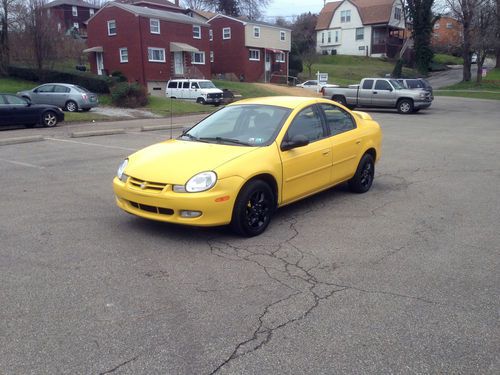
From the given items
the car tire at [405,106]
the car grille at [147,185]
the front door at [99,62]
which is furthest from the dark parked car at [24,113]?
the front door at [99,62]

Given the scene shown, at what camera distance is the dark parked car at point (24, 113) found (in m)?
17.7

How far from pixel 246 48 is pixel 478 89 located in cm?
2231

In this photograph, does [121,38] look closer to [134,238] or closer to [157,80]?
[157,80]

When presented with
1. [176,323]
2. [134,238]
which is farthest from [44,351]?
[134,238]

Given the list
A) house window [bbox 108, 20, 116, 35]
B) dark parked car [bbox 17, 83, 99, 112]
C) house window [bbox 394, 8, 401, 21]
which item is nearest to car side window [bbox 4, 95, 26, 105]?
dark parked car [bbox 17, 83, 99, 112]

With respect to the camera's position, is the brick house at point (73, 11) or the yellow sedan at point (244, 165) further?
the brick house at point (73, 11)

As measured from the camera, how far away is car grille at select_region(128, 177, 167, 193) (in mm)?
5296

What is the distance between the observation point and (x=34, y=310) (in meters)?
3.83

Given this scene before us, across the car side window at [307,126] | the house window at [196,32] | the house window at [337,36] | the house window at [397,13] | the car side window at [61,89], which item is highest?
the house window at [397,13]

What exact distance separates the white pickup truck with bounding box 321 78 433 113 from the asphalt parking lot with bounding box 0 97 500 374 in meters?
18.8

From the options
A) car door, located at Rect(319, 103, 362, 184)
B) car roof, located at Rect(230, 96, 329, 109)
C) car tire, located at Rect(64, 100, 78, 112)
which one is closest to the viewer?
car roof, located at Rect(230, 96, 329, 109)

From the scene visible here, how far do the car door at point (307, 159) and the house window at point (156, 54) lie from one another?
33.1 meters

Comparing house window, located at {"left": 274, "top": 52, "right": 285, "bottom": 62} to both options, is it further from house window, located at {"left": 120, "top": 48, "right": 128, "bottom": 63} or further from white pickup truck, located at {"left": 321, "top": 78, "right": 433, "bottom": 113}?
white pickup truck, located at {"left": 321, "top": 78, "right": 433, "bottom": 113}

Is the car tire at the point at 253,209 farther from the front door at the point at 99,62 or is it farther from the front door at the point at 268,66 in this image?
the front door at the point at 268,66
